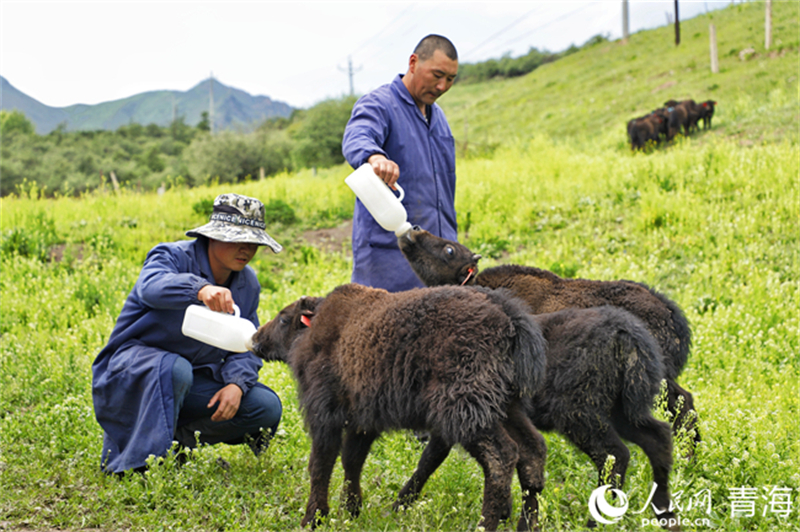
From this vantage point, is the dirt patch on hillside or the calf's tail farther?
the dirt patch on hillside

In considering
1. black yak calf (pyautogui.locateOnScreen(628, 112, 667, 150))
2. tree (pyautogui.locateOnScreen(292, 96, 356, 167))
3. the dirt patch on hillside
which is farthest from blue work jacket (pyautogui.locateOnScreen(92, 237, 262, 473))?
tree (pyautogui.locateOnScreen(292, 96, 356, 167))

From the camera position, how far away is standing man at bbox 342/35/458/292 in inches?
185

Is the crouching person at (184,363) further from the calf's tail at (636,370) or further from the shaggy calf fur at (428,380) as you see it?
the calf's tail at (636,370)

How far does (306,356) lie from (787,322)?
5876mm

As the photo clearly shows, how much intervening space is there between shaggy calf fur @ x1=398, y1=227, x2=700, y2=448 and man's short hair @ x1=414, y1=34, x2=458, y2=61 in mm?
1344

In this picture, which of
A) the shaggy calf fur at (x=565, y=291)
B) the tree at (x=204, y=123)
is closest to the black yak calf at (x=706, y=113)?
the shaggy calf fur at (x=565, y=291)

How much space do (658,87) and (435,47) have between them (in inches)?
924

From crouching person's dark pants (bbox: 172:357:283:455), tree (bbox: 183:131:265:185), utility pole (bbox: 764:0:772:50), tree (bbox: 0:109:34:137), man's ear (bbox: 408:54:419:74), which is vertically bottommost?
crouching person's dark pants (bbox: 172:357:283:455)

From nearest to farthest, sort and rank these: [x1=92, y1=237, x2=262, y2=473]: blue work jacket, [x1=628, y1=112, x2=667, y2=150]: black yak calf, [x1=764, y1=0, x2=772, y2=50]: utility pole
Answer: [x1=92, y1=237, x2=262, y2=473]: blue work jacket
[x1=628, y1=112, x2=667, y2=150]: black yak calf
[x1=764, y1=0, x2=772, y2=50]: utility pole

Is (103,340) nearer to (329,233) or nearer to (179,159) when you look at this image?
(329,233)

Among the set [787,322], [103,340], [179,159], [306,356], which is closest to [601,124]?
[787,322]

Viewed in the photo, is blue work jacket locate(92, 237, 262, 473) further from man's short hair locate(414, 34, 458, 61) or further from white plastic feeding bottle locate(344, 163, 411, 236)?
man's short hair locate(414, 34, 458, 61)

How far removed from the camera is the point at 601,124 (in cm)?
2205

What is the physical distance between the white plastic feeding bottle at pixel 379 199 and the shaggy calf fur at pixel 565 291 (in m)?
0.19
